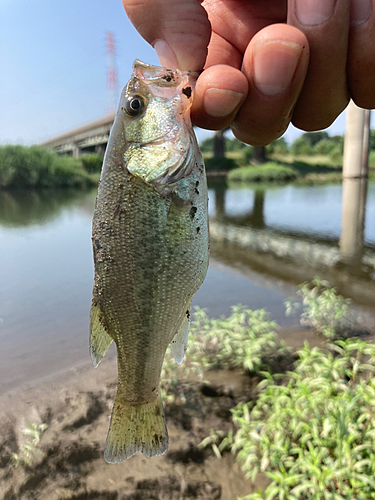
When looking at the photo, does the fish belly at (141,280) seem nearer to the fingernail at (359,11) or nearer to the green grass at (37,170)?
the fingernail at (359,11)

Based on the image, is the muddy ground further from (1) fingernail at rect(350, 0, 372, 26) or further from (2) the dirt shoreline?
(1) fingernail at rect(350, 0, 372, 26)

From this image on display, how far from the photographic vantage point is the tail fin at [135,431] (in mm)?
1827

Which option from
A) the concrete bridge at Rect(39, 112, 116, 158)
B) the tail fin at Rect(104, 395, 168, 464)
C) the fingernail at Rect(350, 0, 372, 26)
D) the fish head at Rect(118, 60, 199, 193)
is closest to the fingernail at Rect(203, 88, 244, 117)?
the fish head at Rect(118, 60, 199, 193)

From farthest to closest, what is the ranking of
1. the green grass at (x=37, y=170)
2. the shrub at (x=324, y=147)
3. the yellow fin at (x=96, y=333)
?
the shrub at (x=324, y=147) → the green grass at (x=37, y=170) → the yellow fin at (x=96, y=333)

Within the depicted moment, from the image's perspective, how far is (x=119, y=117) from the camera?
1948 mm

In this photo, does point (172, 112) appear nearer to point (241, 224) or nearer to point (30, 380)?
point (30, 380)

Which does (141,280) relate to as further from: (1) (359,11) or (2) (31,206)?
(2) (31,206)

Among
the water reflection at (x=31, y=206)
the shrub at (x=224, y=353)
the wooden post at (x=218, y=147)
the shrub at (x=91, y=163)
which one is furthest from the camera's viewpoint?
the wooden post at (x=218, y=147)

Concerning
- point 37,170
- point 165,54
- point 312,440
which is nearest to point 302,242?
point 312,440

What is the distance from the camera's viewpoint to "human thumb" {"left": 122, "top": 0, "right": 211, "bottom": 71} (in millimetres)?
1812

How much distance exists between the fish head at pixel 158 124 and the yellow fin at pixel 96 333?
2.30ft

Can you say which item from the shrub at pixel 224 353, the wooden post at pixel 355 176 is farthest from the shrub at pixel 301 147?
the shrub at pixel 224 353

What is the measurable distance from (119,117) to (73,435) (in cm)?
357

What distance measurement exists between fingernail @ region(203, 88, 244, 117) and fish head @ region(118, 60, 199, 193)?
116 mm
